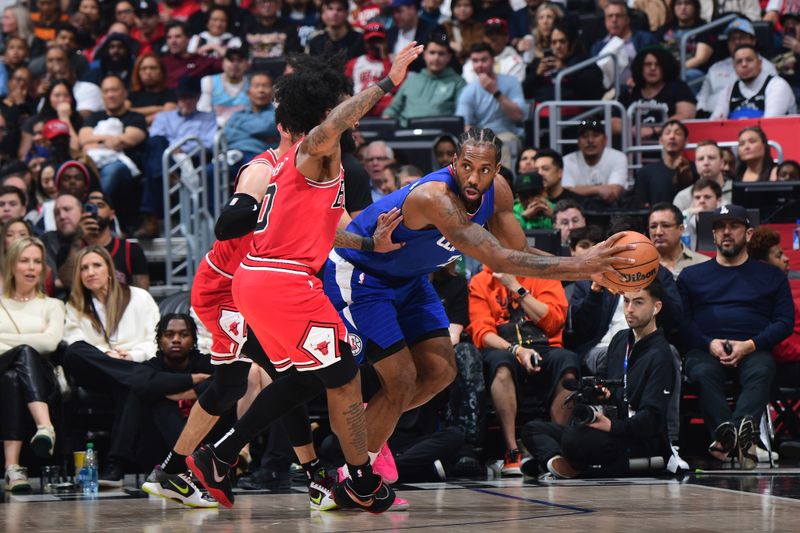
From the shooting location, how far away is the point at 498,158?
5.81 meters

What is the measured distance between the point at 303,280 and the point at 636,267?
1.52 meters

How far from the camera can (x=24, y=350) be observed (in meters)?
8.14

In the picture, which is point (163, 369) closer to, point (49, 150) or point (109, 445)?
point (109, 445)

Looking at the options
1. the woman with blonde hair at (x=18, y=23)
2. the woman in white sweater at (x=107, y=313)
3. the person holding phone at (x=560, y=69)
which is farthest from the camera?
the woman with blonde hair at (x=18, y=23)

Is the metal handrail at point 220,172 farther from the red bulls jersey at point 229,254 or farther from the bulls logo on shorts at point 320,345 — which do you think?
A: the bulls logo on shorts at point 320,345

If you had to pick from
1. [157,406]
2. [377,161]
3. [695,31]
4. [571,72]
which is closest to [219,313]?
[157,406]

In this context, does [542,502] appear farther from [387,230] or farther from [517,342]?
[517,342]

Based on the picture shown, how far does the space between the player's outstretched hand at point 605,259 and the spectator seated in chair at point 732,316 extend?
362 centimetres

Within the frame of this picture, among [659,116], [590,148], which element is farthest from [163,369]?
[659,116]

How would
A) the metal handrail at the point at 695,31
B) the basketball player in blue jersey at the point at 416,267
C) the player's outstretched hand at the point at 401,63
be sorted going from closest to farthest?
the player's outstretched hand at the point at 401,63, the basketball player in blue jersey at the point at 416,267, the metal handrail at the point at 695,31

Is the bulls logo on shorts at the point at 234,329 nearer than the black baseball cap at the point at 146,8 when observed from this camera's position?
Yes

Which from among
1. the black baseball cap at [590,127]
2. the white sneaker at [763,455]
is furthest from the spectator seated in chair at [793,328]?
the black baseball cap at [590,127]

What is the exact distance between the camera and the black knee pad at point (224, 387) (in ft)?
20.5

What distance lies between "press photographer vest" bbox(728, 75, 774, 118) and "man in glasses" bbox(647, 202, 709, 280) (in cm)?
333
